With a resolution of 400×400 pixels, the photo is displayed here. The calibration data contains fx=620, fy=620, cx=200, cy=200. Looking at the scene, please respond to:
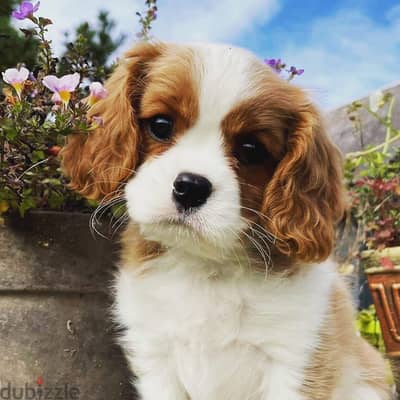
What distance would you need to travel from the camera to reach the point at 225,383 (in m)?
2.12

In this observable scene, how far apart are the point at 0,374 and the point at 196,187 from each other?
4.26ft

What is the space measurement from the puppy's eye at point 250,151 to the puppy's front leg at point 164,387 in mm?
841

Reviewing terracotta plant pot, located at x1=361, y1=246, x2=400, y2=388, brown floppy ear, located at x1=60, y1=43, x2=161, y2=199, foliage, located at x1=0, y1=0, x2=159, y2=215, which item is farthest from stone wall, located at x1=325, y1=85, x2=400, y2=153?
brown floppy ear, located at x1=60, y1=43, x2=161, y2=199

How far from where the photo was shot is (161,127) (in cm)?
195

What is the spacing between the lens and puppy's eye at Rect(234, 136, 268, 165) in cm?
190

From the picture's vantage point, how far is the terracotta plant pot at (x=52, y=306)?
245 centimetres

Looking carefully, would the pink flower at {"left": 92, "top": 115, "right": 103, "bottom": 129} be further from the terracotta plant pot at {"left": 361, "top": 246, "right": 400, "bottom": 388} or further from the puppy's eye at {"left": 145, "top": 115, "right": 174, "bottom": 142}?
the terracotta plant pot at {"left": 361, "top": 246, "right": 400, "bottom": 388}

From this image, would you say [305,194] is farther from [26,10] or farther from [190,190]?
[26,10]

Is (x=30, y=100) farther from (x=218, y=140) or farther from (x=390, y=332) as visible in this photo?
(x=390, y=332)

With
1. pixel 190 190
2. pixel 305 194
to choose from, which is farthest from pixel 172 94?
pixel 305 194

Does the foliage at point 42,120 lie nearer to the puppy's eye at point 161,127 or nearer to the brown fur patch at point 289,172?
the puppy's eye at point 161,127

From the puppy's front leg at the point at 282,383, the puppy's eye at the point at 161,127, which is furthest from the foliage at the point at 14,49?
the puppy's front leg at the point at 282,383

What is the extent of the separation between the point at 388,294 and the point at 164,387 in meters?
1.24

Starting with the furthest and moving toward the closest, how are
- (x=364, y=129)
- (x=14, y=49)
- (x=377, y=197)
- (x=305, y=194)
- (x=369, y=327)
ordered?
(x=364, y=129) < (x=14, y=49) < (x=369, y=327) < (x=377, y=197) < (x=305, y=194)
